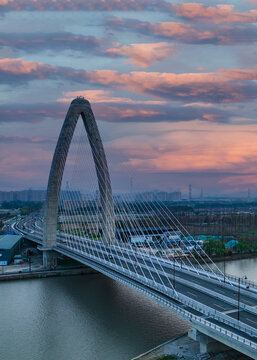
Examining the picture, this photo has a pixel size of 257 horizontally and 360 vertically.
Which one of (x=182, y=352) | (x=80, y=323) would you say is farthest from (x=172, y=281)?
(x=182, y=352)

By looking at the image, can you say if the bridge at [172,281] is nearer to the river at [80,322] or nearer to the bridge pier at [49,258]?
the bridge pier at [49,258]

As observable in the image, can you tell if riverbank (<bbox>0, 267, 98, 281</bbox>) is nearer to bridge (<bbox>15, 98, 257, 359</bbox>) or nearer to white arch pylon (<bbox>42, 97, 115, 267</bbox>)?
bridge (<bbox>15, 98, 257, 359</bbox>)

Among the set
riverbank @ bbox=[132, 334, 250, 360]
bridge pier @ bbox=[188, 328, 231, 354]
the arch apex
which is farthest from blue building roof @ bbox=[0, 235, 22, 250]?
bridge pier @ bbox=[188, 328, 231, 354]

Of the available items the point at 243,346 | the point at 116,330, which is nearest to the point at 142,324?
the point at 116,330

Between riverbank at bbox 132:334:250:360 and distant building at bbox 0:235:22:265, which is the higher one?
distant building at bbox 0:235:22:265

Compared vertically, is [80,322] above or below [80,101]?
below

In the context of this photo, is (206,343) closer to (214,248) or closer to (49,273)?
(49,273)

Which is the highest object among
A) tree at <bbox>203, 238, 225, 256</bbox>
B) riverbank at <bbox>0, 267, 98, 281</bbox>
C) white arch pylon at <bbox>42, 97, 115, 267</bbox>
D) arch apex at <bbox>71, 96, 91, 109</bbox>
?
arch apex at <bbox>71, 96, 91, 109</bbox>
